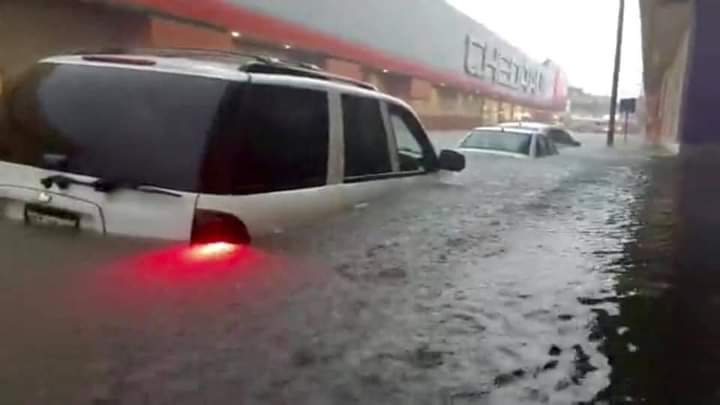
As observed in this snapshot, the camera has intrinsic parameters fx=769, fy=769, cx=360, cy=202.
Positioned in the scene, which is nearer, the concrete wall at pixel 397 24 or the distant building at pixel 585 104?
the concrete wall at pixel 397 24

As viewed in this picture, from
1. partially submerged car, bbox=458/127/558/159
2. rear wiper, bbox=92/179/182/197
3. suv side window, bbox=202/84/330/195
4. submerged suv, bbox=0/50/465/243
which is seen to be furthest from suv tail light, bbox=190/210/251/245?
partially submerged car, bbox=458/127/558/159

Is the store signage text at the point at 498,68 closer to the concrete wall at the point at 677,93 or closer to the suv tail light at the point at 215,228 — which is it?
the concrete wall at the point at 677,93

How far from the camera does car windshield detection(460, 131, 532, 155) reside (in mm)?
14516

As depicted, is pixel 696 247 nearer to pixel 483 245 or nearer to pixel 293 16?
pixel 483 245

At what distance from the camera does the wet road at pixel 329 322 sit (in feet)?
9.53

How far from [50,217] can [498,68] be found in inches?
1968

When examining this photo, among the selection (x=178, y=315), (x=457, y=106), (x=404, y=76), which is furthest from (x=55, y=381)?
(x=457, y=106)

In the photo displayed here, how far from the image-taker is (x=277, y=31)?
69.8 feet

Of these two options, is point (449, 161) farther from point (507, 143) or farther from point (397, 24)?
point (397, 24)

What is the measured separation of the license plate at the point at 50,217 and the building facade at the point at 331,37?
1150 cm

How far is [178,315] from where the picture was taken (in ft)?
11.3

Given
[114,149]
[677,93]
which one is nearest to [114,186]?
[114,149]

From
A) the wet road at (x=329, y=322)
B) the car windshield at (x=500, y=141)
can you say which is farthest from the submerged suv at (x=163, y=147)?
the car windshield at (x=500, y=141)

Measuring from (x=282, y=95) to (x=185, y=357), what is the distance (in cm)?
179
